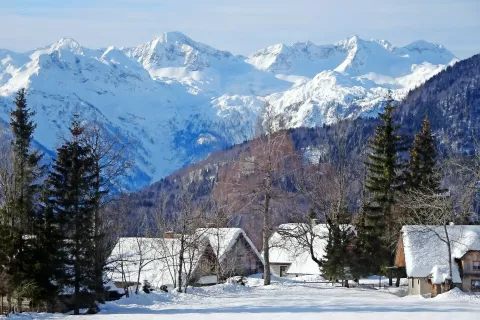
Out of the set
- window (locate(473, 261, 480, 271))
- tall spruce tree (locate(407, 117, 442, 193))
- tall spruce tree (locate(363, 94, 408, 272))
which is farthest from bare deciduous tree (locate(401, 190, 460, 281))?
tall spruce tree (locate(407, 117, 442, 193))

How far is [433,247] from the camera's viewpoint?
52656 millimetres

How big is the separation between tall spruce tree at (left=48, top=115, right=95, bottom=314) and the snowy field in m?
1.89

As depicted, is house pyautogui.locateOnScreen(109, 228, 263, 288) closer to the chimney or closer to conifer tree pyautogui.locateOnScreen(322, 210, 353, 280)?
the chimney

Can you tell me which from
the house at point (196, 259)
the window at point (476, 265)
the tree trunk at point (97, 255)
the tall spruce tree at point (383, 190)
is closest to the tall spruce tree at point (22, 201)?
the tree trunk at point (97, 255)

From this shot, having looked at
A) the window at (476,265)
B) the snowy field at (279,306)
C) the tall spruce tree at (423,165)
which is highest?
the tall spruce tree at (423,165)

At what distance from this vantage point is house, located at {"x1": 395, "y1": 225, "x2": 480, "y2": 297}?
5128cm

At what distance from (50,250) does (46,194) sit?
8.90ft

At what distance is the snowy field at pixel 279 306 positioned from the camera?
3275cm

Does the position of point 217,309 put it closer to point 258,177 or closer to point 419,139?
point 258,177

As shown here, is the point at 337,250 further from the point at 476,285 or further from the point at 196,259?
the point at 196,259

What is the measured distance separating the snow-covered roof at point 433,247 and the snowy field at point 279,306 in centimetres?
648

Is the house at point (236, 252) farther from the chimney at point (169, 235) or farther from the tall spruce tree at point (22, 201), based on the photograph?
the tall spruce tree at point (22, 201)

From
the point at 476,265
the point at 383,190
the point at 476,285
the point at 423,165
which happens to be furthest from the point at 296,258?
the point at 476,265

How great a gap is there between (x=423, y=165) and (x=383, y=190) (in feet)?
17.1
